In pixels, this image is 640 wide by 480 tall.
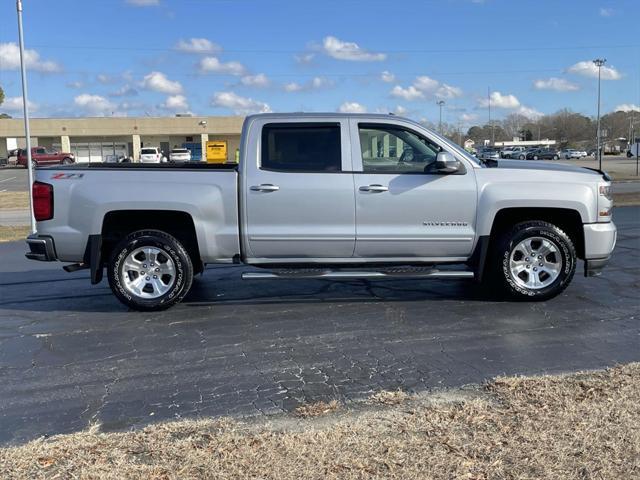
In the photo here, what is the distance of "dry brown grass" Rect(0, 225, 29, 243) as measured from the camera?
13.6 metres

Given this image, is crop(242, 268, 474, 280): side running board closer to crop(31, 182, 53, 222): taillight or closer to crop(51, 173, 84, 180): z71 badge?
crop(51, 173, 84, 180): z71 badge

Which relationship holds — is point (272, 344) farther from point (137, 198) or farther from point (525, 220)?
point (525, 220)

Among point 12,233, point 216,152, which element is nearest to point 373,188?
point 12,233

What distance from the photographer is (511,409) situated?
3.90 meters

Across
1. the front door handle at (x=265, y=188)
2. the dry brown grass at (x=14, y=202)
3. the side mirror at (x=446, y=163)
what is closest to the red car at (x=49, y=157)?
the dry brown grass at (x=14, y=202)

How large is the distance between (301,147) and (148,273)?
2111 mm

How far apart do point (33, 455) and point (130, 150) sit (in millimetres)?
75436

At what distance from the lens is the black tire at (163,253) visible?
648 cm

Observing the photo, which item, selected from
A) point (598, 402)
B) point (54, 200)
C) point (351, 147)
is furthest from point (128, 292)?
point (598, 402)

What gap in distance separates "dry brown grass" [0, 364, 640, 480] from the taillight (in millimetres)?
3336

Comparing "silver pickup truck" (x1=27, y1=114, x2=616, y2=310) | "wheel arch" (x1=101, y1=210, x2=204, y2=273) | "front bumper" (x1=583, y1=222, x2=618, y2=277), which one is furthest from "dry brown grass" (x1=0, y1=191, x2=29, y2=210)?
"front bumper" (x1=583, y1=222, x2=618, y2=277)

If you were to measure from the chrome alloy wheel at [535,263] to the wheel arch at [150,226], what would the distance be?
11.2 feet

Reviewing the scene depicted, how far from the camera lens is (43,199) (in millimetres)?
6414

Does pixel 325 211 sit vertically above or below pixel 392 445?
above
